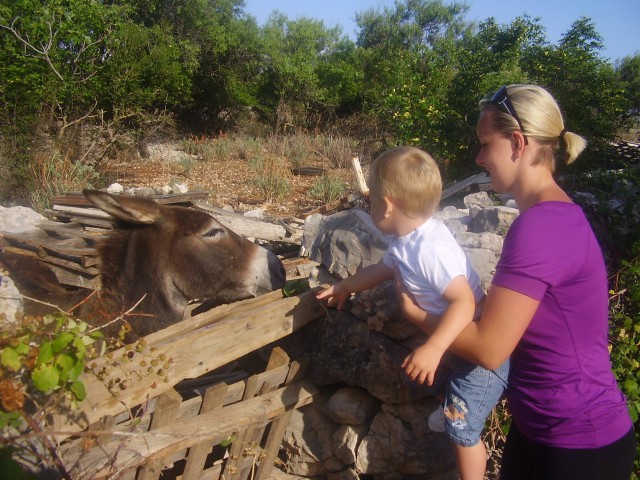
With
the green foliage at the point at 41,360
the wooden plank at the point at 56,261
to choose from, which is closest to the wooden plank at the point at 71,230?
the wooden plank at the point at 56,261

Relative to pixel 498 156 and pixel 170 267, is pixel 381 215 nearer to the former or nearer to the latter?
pixel 498 156

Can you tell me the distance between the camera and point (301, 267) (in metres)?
4.19

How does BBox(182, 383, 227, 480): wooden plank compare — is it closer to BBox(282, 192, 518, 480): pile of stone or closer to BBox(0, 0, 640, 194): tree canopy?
BBox(282, 192, 518, 480): pile of stone

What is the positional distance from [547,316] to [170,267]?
257cm

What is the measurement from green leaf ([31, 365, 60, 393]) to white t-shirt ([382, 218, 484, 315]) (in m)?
1.30

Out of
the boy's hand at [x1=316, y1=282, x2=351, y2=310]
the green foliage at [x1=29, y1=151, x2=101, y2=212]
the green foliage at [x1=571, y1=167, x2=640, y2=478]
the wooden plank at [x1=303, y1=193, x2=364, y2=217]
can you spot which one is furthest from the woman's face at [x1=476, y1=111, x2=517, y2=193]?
the green foliage at [x1=29, y1=151, x2=101, y2=212]

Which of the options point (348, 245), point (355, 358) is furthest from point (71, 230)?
point (355, 358)

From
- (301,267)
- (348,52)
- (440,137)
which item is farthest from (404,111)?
(348,52)

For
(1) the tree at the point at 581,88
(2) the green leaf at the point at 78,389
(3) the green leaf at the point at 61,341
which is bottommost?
(2) the green leaf at the point at 78,389

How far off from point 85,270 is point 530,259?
9.74 ft

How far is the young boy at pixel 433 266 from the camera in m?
1.96

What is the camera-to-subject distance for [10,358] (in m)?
1.33

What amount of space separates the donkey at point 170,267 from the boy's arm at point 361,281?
985 millimetres

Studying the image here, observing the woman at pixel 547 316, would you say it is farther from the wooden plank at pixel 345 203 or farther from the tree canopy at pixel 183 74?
the tree canopy at pixel 183 74
